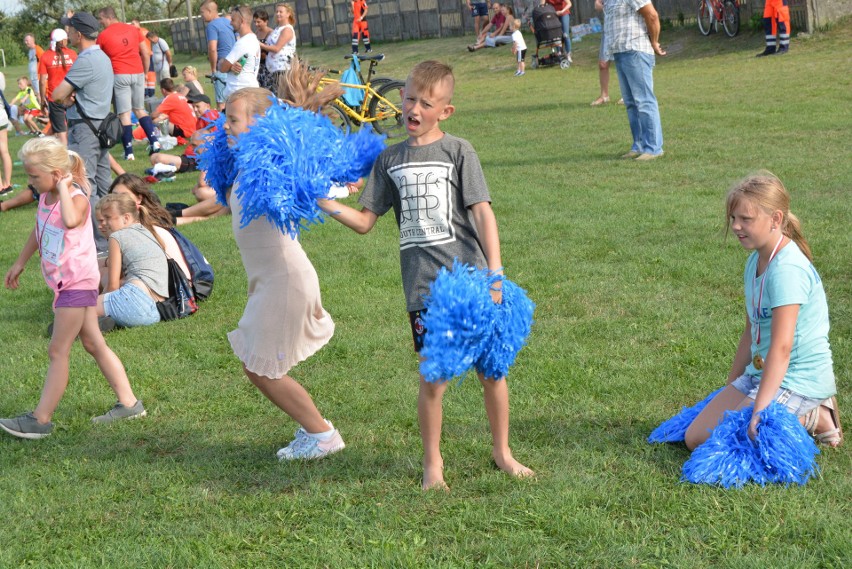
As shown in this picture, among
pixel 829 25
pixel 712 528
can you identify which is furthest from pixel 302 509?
pixel 829 25

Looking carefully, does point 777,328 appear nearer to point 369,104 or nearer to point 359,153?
point 359,153

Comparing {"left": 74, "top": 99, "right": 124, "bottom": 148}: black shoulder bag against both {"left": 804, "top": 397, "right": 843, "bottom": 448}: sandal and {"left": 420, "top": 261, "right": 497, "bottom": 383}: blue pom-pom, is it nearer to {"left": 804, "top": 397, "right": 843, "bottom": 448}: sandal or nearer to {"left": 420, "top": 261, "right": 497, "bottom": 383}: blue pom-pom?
{"left": 420, "top": 261, "right": 497, "bottom": 383}: blue pom-pom

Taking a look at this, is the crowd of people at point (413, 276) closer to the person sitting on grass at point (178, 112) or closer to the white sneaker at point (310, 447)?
the white sneaker at point (310, 447)

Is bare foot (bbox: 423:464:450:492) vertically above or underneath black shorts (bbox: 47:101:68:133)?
underneath

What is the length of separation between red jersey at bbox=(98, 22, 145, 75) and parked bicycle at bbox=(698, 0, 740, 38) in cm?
1360

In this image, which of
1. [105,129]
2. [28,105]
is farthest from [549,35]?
[105,129]

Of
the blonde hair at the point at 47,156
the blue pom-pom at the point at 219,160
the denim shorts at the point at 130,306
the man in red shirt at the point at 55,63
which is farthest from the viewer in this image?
the man in red shirt at the point at 55,63

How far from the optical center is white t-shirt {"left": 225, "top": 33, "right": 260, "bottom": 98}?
11711mm

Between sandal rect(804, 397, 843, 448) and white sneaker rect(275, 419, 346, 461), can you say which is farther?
white sneaker rect(275, 419, 346, 461)

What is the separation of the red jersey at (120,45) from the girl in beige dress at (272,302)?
10510mm

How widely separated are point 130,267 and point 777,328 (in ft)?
15.5

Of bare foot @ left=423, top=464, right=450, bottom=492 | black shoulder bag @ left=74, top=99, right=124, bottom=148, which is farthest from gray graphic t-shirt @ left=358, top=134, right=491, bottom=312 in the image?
black shoulder bag @ left=74, top=99, right=124, bottom=148

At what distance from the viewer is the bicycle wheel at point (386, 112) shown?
13836 millimetres

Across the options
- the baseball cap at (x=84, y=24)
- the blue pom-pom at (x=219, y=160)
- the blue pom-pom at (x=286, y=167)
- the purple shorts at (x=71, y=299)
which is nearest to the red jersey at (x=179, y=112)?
the baseball cap at (x=84, y=24)
